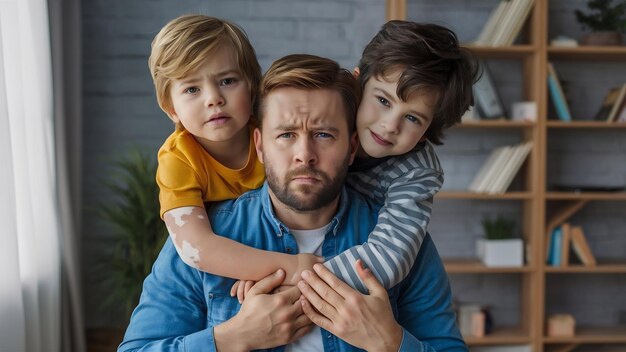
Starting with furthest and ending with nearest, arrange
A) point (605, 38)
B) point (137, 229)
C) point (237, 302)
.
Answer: point (605, 38), point (137, 229), point (237, 302)

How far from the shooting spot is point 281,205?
157 centimetres

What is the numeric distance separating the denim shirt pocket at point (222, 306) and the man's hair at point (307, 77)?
1.21 feet

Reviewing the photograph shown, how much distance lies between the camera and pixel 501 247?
4.06 metres

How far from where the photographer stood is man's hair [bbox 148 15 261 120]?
1.54 meters

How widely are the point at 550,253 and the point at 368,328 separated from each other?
2917 millimetres

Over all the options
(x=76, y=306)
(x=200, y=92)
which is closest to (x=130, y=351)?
(x=200, y=92)

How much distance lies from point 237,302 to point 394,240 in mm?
345

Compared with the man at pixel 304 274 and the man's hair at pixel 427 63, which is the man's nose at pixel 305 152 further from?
the man's hair at pixel 427 63

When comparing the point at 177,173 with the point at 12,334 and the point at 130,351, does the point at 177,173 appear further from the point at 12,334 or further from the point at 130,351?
the point at 12,334

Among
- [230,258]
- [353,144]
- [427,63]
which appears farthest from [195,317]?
[427,63]

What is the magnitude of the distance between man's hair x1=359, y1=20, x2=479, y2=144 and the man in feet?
0.30

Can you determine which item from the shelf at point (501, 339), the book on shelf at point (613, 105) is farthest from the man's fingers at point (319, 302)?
the book on shelf at point (613, 105)

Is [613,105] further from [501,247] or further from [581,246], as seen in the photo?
[501,247]

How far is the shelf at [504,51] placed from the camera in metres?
3.93
